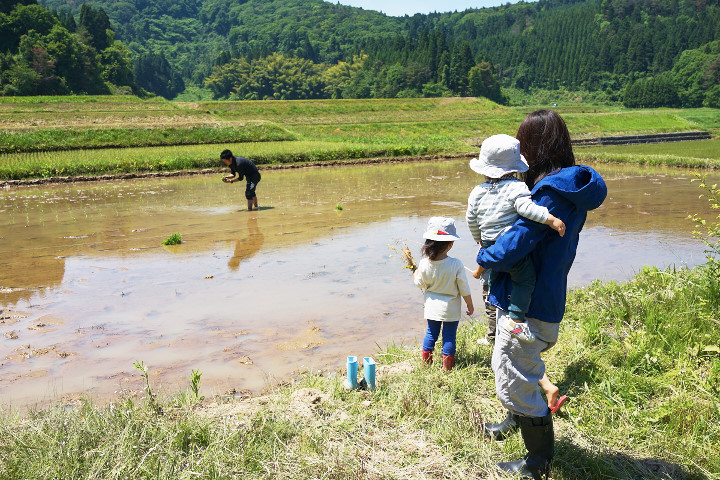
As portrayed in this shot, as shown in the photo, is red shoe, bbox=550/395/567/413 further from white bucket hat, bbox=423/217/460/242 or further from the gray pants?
white bucket hat, bbox=423/217/460/242

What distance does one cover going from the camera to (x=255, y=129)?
32594 millimetres

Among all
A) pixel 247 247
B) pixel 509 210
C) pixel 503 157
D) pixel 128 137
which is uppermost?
pixel 503 157

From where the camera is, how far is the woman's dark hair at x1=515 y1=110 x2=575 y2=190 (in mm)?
→ 3039

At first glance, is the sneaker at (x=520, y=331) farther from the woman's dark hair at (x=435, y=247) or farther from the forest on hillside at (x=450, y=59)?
the forest on hillside at (x=450, y=59)

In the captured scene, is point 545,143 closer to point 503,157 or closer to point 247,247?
point 503,157

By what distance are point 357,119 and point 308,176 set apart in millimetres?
24466

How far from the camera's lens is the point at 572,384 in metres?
4.21

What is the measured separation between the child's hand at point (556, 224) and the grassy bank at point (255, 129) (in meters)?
20.1

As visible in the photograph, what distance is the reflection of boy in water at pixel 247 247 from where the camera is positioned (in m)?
8.93

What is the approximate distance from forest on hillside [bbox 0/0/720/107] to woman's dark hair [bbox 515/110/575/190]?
66279 millimetres

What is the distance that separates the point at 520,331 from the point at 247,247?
7.38 metres

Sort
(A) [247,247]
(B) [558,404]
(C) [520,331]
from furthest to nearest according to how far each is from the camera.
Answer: (A) [247,247] → (B) [558,404] → (C) [520,331]

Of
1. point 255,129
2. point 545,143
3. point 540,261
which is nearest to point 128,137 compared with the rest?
point 255,129

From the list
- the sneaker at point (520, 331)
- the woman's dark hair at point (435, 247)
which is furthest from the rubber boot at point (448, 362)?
the sneaker at point (520, 331)
